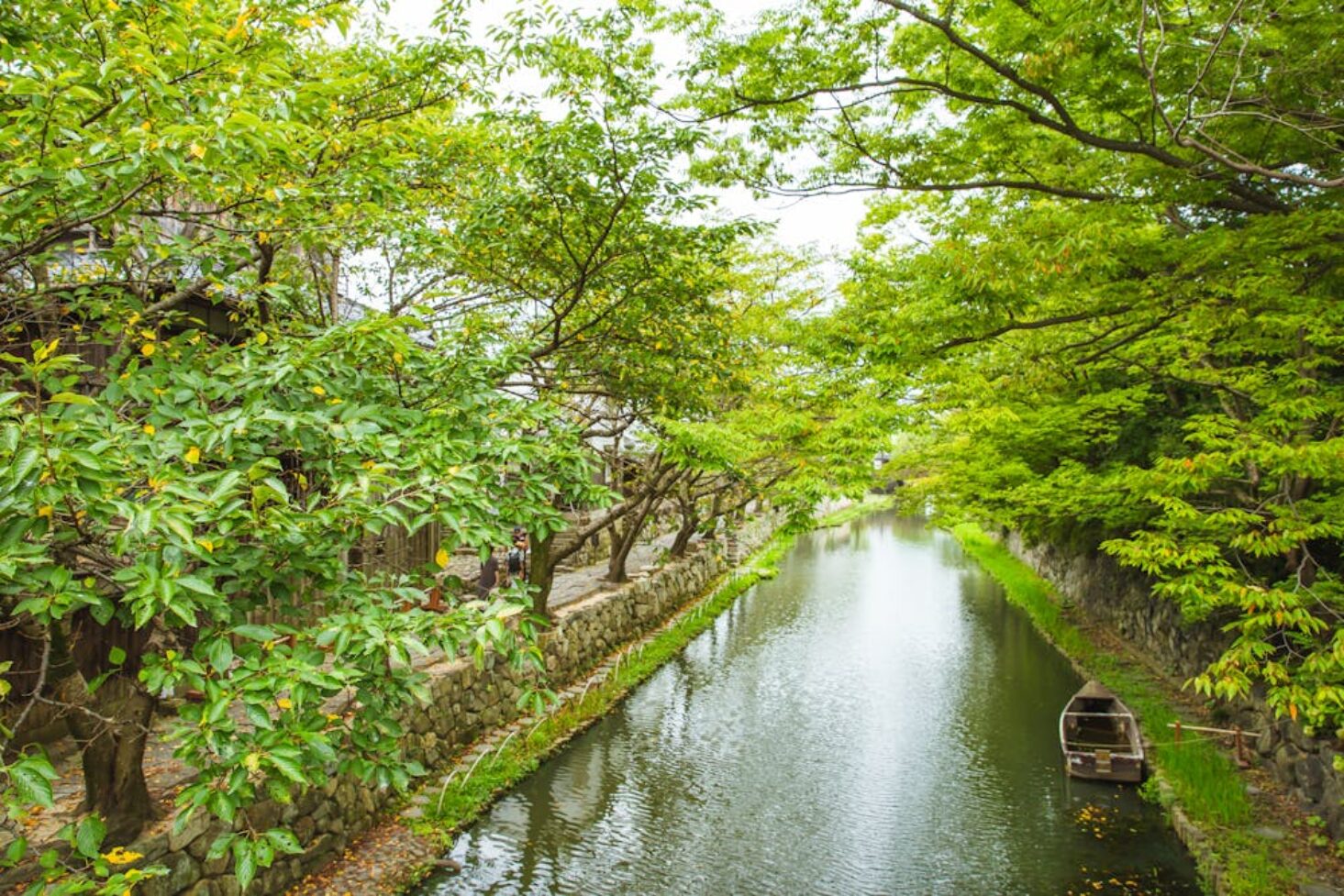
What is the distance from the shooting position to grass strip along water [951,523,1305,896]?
7406 millimetres

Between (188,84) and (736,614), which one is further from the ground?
(188,84)

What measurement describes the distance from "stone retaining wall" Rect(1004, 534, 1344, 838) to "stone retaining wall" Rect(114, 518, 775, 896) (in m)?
8.38

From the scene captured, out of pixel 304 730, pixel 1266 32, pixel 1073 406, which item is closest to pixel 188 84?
pixel 304 730

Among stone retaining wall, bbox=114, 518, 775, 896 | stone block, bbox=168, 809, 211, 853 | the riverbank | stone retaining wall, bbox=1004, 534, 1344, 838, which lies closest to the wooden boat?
stone retaining wall, bbox=1004, 534, 1344, 838

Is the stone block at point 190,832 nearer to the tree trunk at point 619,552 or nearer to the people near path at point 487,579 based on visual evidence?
the people near path at point 487,579

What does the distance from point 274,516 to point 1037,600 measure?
2225 cm

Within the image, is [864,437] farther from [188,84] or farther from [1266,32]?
[188,84]

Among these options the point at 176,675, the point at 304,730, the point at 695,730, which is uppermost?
the point at 176,675

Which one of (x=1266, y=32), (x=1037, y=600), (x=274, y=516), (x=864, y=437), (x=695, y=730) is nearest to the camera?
(x=274, y=516)

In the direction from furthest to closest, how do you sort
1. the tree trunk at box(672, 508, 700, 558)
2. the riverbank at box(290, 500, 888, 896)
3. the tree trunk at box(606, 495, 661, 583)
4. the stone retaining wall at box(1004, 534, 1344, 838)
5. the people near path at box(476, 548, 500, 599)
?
1. the tree trunk at box(672, 508, 700, 558)
2. the tree trunk at box(606, 495, 661, 583)
3. the people near path at box(476, 548, 500, 599)
4. the stone retaining wall at box(1004, 534, 1344, 838)
5. the riverbank at box(290, 500, 888, 896)

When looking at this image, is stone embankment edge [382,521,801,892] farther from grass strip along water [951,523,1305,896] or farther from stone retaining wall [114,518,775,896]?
grass strip along water [951,523,1305,896]

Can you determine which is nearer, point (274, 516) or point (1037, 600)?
point (274, 516)

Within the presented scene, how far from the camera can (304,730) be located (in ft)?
10.7

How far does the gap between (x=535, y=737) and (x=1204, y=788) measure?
8.43m
